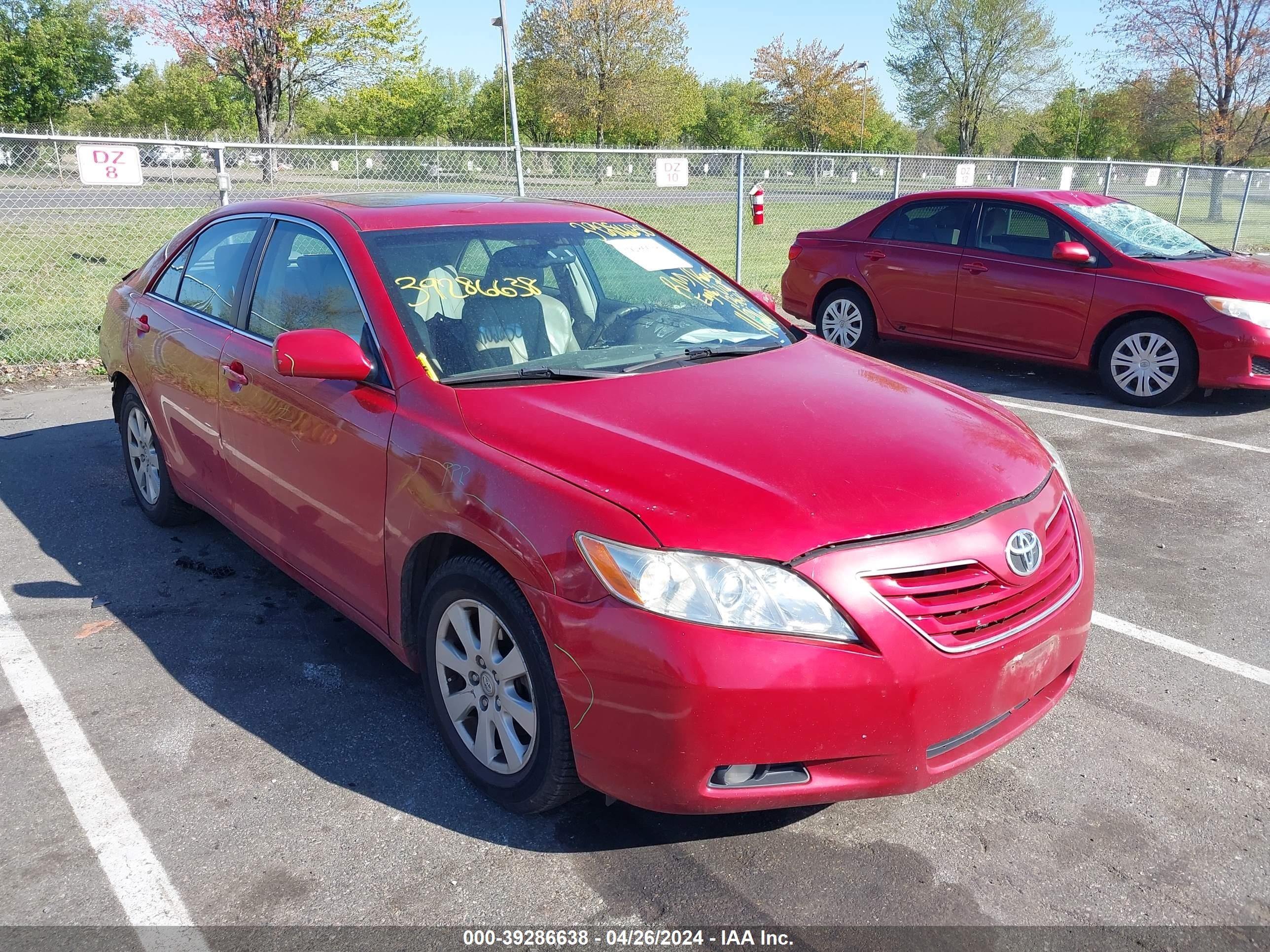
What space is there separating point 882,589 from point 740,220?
9597 mm

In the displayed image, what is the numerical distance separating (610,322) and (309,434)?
3.72 feet

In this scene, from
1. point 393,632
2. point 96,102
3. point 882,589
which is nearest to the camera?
point 882,589

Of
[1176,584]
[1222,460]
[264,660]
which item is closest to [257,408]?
[264,660]

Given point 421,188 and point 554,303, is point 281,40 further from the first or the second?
point 554,303

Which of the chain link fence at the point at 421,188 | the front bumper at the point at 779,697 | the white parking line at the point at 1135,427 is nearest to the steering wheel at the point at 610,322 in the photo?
the front bumper at the point at 779,697

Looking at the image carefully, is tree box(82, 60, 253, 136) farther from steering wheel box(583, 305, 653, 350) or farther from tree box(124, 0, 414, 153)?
steering wheel box(583, 305, 653, 350)

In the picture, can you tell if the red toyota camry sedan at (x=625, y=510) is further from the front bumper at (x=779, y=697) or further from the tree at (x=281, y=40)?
the tree at (x=281, y=40)

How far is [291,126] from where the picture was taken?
3225 cm

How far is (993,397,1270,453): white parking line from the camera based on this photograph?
651 cm

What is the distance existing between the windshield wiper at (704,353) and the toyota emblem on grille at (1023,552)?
1.28 meters

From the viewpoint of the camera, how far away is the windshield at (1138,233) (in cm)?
774

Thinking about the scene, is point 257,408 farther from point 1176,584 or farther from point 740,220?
point 740,220

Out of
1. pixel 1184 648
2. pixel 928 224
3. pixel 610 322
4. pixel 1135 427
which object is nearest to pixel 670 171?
pixel 928 224

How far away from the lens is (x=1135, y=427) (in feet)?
22.9
